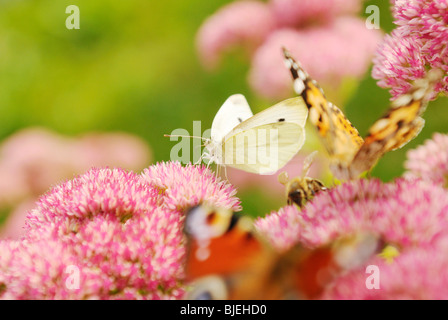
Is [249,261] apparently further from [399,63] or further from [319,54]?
[319,54]

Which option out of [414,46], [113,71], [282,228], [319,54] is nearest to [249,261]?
[282,228]

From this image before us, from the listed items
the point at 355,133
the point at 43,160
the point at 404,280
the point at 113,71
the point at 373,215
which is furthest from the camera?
the point at 113,71

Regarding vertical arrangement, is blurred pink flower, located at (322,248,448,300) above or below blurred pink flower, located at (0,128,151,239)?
below

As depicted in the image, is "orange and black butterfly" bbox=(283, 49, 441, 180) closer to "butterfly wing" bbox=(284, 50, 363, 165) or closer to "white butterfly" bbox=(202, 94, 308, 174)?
"butterfly wing" bbox=(284, 50, 363, 165)

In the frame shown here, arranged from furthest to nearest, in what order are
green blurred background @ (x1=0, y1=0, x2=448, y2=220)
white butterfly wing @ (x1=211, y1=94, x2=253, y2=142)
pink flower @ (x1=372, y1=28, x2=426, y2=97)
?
1. green blurred background @ (x1=0, y1=0, x2=448, y2=220)
2. white butterfly wing @ (x1=211, y1=94, x2=253, y2=142)
3. pink flower @ (x1=372, y1=28, x2=426, y2=97)

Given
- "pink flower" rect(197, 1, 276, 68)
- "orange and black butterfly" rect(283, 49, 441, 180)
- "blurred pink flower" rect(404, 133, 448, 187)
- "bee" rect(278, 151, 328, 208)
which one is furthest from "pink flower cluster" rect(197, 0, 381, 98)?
"bee" rect(278, 151, 328, 208)

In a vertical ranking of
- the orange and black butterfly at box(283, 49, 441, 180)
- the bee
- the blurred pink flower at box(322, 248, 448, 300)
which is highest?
the orange and black butterfly at box(283, 49, 441, 180)

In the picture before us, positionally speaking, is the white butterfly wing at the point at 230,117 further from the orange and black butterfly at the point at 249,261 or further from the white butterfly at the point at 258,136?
the orange and black butterfly at the point at 249,261
